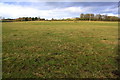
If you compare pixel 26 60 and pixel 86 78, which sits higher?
pixel 26 60

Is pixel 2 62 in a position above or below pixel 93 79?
above

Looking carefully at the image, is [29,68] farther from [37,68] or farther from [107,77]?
[107,77]

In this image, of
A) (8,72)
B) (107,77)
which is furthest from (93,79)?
(8,72)

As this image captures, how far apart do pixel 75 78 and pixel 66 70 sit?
678 millimetres

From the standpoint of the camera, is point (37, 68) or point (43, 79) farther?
point (37, 68)

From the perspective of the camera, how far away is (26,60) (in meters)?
5.58

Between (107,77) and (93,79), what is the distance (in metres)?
0.64

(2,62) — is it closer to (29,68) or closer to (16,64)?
(16,64)

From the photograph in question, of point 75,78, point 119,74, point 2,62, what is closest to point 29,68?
point 2,62

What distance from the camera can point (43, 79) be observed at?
3.92 metres

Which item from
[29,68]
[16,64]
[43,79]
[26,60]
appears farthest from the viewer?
[26,60]

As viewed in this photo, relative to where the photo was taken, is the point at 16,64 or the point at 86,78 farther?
the point at 16,64

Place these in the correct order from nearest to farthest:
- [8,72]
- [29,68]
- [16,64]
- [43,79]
Answer: [43,79]
[8,72]
[29,68]
[16,64]

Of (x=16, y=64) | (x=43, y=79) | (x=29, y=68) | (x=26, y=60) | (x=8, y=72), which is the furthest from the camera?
(x=26, y=60)
